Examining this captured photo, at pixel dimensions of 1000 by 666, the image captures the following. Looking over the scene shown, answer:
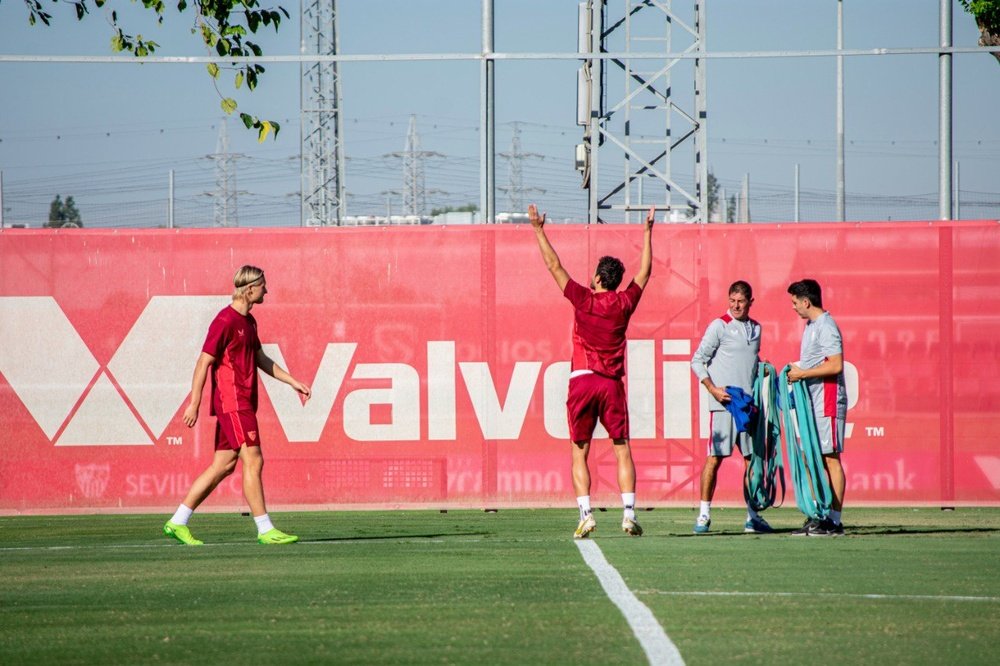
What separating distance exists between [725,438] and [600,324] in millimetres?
1671

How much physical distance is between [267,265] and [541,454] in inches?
124

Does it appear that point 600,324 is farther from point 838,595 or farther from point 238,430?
point 838,595

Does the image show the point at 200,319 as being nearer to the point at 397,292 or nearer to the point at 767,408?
the point at 397,292

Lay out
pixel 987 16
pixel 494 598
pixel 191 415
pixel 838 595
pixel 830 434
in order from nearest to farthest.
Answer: pixel 494 598 → pixel 838 595 → pixel 191 415 → pixel 830 434 → pixel 987 16

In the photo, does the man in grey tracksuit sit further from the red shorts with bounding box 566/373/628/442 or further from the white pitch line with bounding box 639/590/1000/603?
the white pitch line with bounding box 639/590/1000/603

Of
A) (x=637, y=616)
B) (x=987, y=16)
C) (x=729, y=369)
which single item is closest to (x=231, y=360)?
(x=729, y=369)

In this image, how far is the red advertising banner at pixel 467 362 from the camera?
1423 cm

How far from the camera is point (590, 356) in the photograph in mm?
10414

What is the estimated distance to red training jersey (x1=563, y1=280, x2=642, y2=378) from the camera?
10.3m

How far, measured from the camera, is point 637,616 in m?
6.61

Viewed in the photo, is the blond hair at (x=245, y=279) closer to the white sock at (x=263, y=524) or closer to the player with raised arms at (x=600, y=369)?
the white sock at (x=263, y=524)

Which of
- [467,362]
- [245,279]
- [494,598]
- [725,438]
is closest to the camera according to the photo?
[494,598]

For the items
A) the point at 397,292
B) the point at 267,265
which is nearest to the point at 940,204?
the point at 397,292

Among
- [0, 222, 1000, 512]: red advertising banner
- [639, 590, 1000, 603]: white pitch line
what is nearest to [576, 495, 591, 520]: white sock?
[639, 590, 1000, 603]: white pitch line
